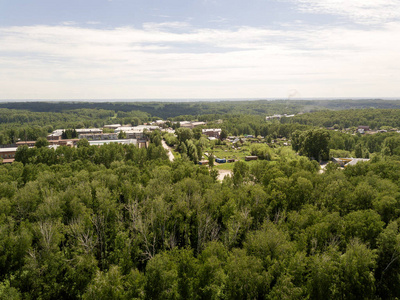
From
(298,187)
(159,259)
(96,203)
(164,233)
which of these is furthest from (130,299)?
(298,187)

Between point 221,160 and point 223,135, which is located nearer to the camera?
point 221,160

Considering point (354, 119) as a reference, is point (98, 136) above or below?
below

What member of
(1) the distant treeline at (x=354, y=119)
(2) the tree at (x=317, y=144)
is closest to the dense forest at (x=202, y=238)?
(2) the tree at (x=317, y=144)

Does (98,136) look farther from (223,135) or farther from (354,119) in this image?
(354,119)

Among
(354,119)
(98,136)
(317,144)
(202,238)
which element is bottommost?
(202,238)

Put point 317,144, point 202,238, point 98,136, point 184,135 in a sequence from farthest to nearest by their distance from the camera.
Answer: point 98,136, point 184,135, point 317,144, point 202,238

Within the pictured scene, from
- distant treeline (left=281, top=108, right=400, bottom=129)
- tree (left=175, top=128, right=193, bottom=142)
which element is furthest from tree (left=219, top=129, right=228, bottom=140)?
distant treeline (left=281, top=108, right=400, bottom=129)

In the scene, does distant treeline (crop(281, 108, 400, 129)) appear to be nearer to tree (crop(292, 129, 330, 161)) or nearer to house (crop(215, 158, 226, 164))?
tree (crop(292, 129, 330, 161))

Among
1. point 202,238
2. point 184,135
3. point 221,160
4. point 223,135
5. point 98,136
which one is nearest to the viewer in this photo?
point 202,238

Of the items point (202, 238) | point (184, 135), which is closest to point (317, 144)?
point (184, 135)

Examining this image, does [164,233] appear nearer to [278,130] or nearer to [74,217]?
[74,217]

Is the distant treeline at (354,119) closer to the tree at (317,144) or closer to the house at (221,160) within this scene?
the tree at (317,144)
